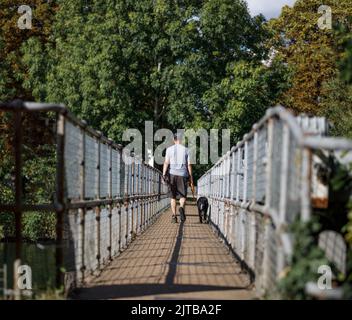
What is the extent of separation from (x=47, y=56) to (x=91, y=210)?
30276 mm

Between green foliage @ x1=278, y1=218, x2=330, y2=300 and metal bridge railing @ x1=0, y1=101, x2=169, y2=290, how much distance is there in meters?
2.66

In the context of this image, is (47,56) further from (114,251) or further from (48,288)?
(48,288)

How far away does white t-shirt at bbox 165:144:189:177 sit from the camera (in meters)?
18.0

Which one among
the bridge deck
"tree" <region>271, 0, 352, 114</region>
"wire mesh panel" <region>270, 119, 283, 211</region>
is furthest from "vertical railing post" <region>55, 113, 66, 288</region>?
"tree" <region>271, 0, 352, 114</region>

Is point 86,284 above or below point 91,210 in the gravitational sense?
below

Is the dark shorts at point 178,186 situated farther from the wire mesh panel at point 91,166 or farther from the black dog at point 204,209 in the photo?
the wire mesh panel at point 91,166

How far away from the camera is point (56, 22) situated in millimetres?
39469

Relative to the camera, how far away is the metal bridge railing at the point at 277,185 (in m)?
4.99

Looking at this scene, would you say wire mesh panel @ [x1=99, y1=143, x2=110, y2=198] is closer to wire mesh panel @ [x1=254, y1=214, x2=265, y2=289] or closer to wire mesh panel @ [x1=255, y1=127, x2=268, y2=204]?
wire mesh panel @ [x1=255, y1=127, x2=268, y2=204]

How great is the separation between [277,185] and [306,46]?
1491 inches

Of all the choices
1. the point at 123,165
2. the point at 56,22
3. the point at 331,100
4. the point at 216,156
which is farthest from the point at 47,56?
the point at 123,165

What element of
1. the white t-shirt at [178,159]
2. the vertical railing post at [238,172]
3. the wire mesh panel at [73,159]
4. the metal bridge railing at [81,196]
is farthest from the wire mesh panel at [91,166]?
the white t-shirt at [178,159]

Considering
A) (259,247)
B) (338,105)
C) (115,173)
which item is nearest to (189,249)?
(115,173)

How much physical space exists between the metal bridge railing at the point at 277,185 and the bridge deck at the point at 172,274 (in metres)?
0.33
